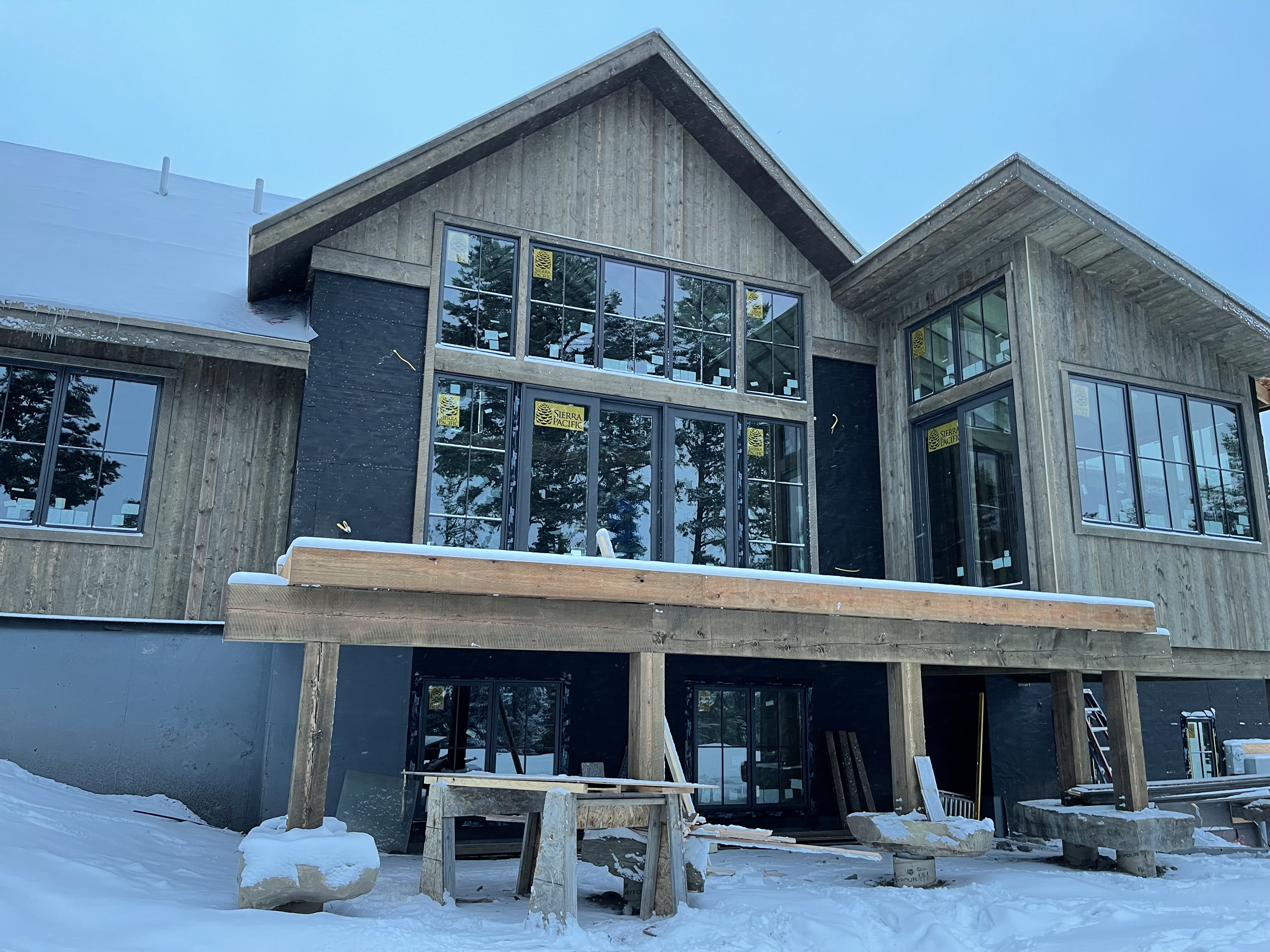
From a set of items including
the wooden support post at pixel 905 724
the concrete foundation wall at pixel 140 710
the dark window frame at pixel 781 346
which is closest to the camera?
the wooden support post at pixel 905 724

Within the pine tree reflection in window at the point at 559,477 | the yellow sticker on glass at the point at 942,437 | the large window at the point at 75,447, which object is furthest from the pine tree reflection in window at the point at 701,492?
the large window at the point at 75,447

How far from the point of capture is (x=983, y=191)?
365 inches

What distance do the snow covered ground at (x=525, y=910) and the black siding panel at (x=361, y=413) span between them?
111 inches

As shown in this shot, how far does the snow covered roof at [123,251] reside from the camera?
888 centimetres

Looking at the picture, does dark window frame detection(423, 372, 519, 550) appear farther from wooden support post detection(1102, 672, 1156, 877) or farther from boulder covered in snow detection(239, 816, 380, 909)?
wooden support post detection(1102, 672, 1156, 877)

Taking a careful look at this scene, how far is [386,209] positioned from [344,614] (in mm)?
5135

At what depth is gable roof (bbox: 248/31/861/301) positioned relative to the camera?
356 inches

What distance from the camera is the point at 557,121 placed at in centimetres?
1062

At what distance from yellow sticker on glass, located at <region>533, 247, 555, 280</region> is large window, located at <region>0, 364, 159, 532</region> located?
3713 mm

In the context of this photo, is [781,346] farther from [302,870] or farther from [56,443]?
[302,870]

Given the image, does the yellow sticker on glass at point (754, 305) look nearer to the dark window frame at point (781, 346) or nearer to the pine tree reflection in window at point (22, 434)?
the dark window frame at point (781, 346)

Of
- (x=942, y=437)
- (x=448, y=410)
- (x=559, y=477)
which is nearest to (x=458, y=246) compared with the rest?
(x=448, y=410)

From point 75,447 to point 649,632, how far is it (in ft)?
19.2

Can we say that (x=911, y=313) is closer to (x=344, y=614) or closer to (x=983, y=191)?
(x=983, y=191)
